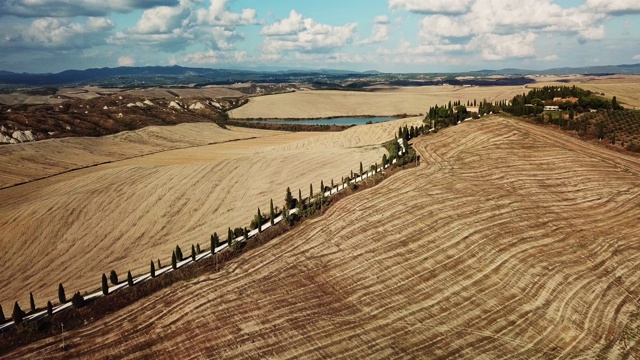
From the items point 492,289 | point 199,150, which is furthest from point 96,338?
point 199,150

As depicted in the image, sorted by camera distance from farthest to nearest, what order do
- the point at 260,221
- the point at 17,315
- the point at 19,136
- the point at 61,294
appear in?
1. the point at 19,136
2. the point at 260,221
3. the point at 61,294
4. the point at 17,315

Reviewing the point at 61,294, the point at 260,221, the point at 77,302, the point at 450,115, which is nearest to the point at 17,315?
the point at 61,294

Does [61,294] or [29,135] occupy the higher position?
[29,135]

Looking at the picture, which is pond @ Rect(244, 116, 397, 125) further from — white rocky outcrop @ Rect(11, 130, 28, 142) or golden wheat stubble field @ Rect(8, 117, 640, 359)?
golden wheat stubble field @ Rect(8, 117, 640, 359)

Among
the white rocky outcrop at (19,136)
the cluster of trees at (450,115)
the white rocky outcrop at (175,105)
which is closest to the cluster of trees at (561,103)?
the cluster of trees at (450,115)

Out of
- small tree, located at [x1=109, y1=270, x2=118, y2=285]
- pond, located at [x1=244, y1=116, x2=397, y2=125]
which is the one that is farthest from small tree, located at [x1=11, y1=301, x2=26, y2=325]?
pond, located at [x1=244, y1=116, x2=397, y2=125]

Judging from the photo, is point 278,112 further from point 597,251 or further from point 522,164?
point 597,251

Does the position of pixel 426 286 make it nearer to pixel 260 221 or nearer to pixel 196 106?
pixel 260 221
